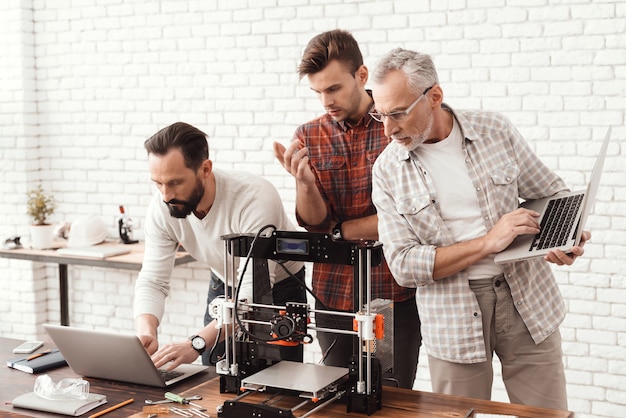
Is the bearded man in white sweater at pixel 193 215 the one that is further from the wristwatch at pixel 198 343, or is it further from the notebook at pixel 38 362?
the notebook at pixel 38 362

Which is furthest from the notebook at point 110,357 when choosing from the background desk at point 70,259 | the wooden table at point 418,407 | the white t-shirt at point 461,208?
the background desk at point 70,259

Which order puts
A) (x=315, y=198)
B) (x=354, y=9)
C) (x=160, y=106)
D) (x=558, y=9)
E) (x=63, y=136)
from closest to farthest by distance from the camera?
(x=315, y=198)
(x=558, y=9)
(x=354, y=9)
(x=160, y=106)
(x=63, y=136)

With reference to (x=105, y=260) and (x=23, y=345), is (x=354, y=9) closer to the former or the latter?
(x=105, y=260)

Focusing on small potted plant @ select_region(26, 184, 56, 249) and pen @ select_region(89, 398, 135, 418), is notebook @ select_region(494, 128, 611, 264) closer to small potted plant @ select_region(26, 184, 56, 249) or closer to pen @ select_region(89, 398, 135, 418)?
pen @ select_region(89, 398, 135, 418)

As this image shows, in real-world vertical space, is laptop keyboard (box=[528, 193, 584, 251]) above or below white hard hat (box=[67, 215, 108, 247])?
above

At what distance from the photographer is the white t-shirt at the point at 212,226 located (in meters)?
2.77

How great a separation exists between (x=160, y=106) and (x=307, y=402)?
3.22m

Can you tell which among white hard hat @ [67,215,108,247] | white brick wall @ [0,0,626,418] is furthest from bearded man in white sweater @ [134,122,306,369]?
Answer: white hard hat @ [67,215,108,247]

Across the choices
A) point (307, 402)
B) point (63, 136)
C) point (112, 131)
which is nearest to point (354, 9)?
point (112, 131)

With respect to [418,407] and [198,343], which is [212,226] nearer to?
[198,343]

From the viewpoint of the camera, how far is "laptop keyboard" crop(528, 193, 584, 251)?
2215mm

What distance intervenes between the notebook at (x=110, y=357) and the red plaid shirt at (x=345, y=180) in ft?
2.03

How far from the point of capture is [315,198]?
2727 millimetres

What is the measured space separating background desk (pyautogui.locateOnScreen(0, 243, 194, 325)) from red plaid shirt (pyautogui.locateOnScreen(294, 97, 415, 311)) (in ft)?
5.85
